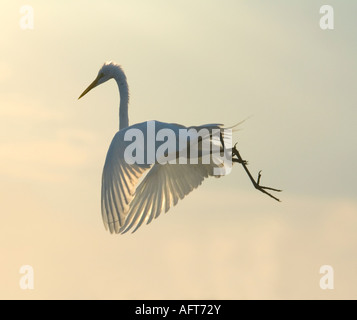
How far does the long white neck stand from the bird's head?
0.11m

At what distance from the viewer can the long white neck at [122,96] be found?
63.5 ft

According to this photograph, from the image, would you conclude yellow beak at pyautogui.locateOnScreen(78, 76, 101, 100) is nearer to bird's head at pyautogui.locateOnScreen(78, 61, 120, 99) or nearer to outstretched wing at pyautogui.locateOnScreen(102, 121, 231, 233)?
bird's head at pyautogui.locateOnScreen(78, 61, 120, 99)

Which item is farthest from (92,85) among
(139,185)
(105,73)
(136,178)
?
(136,178)

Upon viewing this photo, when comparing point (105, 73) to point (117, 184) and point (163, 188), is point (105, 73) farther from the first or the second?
point (117, 184)

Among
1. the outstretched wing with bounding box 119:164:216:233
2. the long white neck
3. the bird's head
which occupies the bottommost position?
the outstretched wing with bounding box 119:164:216:233

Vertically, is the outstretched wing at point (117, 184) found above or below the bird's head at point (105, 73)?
below

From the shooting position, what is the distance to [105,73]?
20297mm

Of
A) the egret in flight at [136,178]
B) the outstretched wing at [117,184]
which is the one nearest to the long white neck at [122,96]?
the egret in flight at [136,178]

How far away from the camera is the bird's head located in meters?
20.1

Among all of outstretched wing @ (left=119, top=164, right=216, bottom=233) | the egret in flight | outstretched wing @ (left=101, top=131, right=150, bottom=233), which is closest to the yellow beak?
the egret in flight

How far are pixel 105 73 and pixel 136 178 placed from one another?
5073 millimetres

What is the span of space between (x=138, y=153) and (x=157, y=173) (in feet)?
9.81

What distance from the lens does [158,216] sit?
18.3m

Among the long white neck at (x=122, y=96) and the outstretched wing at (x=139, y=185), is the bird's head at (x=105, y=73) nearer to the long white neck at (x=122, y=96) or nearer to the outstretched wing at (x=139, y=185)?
the long white neck at (x=122, y=96)
